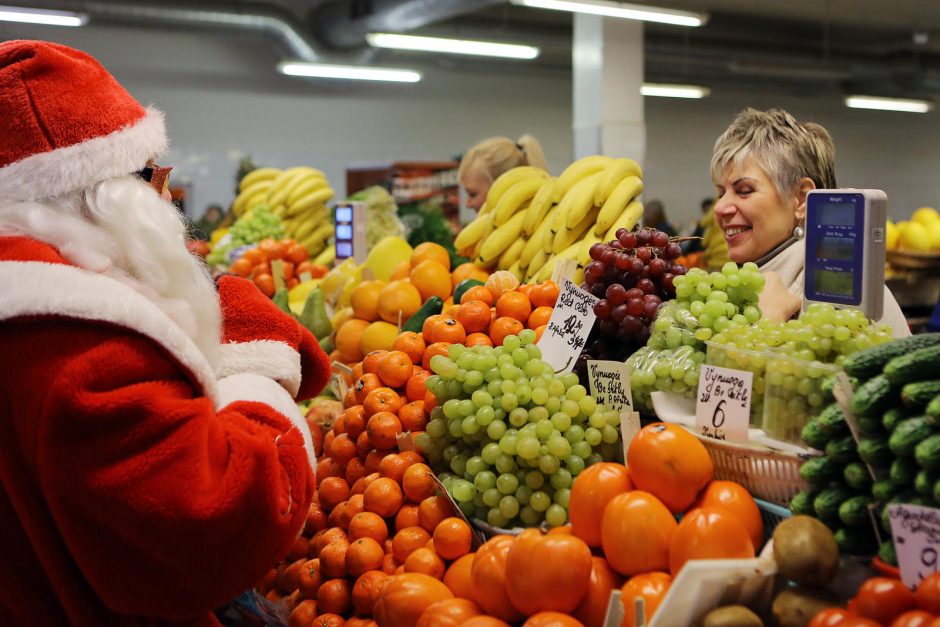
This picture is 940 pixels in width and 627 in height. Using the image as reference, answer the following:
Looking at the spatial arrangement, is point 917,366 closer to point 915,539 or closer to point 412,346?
point 915,539

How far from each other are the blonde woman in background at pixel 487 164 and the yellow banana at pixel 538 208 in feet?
4.57

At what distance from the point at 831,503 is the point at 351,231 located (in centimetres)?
349

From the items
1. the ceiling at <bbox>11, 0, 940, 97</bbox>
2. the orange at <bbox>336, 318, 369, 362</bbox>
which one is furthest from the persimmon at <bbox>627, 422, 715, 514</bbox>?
the ceiling at <bbox>11, 0, 940, 97</bbox>

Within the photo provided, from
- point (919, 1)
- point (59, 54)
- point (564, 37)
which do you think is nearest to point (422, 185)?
point (564, 37)

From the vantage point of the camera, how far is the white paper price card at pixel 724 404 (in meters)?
1.44

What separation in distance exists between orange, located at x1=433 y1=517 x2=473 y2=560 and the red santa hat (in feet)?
2.95

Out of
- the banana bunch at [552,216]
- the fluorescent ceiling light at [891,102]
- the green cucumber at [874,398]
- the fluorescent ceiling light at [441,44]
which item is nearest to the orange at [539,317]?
the banana bunch at [552,216]

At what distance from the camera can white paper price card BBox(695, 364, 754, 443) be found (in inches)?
56.7

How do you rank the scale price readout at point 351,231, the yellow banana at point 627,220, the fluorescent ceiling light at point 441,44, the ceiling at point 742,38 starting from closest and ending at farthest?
the yellow banana at point 627,220 → the scale price readout at point 351,231 → the fluorescent ceiling light at point 441,44 → the ceiling at point 742,38

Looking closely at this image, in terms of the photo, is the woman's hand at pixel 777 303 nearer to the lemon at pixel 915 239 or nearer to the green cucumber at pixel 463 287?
the green cucumber at pixel 463 287

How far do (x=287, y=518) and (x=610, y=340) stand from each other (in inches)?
37.9

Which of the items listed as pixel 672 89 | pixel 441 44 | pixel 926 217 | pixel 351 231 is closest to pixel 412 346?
pixel 351 231

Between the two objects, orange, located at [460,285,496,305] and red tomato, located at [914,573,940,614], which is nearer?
red tomato, located at [914,573,940,614]

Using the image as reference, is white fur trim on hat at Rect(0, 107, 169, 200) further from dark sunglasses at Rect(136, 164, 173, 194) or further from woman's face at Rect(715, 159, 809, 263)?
woman's face at Rect(715, 159, 809, 263)
